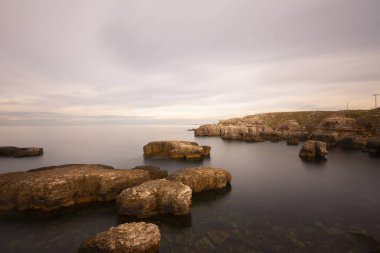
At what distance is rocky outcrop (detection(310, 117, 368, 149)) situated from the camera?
6931 centimetres

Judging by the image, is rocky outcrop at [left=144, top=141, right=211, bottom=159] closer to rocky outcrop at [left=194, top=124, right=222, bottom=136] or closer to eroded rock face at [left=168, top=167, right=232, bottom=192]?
eroded rock face at [left=168, top=167, right=232, bottom=192]

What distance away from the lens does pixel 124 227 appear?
1523 centimetres

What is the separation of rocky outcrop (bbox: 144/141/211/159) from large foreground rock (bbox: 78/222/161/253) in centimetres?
3739

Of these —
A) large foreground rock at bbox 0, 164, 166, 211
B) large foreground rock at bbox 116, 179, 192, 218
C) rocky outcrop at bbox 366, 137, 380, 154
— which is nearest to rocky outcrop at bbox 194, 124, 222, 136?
rocky outcrop at bbox 366, 137, 380, 154

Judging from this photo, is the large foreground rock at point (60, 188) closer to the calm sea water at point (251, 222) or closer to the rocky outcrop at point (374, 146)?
the calm sea water at point (251, 222)

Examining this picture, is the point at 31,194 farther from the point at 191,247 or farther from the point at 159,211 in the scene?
the point at 191,247

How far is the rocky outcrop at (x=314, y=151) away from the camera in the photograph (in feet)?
173

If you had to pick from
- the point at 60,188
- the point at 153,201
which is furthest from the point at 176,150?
the point at 153,201

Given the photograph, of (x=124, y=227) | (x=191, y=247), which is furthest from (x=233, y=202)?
(x=124, y=227)

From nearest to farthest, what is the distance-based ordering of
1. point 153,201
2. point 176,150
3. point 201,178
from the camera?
point 153,201
point 201,178
point 176,150

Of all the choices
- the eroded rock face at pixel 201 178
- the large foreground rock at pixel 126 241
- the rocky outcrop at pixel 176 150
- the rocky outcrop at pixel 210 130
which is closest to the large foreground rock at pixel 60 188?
the eroded rock face at pixel 201 178

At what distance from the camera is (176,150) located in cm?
5291

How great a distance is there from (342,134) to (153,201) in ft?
263

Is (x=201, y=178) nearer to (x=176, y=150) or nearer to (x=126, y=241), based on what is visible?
(x=126, y=241)
